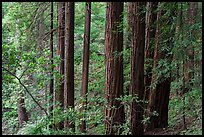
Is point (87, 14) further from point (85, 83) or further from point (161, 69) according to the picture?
point (161, 69)

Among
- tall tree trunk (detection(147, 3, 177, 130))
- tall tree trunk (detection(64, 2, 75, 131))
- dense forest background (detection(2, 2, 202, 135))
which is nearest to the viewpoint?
dense forest background (detection(2, 2, 202, 135))

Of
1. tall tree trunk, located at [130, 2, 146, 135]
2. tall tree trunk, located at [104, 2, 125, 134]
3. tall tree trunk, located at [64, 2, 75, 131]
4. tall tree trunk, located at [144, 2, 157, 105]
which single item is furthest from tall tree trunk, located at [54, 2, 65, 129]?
tall tree trunk, located at [130, 2, 146, 135]

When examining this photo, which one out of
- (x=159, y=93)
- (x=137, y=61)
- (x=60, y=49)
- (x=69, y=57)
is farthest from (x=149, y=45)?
(x=60, y=49)

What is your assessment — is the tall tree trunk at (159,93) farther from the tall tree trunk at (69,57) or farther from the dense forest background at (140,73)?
the tall tree trunk at (69,57)

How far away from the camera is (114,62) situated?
26.6 feet

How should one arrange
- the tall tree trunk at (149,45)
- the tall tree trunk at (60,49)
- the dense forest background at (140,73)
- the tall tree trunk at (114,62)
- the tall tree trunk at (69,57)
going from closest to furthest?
the dense forest background at (140,73) < the tall tree trunk at (114,62) < the tall tree trunk at (149,45) < the tall tree trunk at (69,57) < the tall tree trunk at (60,49)

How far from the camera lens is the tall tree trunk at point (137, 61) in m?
7.54

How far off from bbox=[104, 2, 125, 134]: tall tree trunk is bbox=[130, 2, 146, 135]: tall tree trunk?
48 centimetres

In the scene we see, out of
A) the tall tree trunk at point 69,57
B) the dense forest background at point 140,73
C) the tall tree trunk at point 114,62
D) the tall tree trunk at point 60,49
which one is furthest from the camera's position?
the tall tree trunk at point 60,49

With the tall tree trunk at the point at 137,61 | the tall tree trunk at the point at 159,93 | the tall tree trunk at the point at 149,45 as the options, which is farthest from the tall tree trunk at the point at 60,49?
the tall tree trunk at the point at 137,61

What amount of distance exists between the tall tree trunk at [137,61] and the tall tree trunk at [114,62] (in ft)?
1.58

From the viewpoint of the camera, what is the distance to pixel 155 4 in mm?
7305

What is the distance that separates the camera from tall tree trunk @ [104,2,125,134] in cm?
801

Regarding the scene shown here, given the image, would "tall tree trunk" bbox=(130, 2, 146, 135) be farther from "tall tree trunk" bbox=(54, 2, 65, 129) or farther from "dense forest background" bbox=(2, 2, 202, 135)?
"tall tree trunk" bbox=(54, 2, 65, 129)
